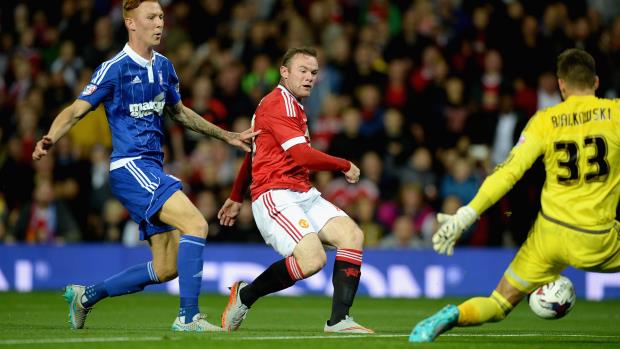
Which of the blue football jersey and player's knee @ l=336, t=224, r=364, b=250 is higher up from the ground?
the blue football jersey

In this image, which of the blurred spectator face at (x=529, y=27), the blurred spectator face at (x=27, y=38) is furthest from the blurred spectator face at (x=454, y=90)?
the blurred spectator face at (x=27, y=38)

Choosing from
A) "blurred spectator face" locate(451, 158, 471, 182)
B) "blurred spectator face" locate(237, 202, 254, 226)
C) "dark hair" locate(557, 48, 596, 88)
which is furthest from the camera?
"blurred spectator face" locate(237, 202, 254, 226)

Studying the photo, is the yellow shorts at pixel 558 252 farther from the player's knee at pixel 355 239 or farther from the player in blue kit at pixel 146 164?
the player in blue kit at pixel 146 164

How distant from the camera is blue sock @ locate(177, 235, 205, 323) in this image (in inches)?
332

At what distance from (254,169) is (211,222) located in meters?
7.11

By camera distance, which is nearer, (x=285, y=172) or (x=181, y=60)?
(x=285, y=172)

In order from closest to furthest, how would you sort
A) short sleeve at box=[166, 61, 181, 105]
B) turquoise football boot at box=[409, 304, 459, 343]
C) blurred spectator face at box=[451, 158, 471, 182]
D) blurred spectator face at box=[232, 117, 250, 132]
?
turquoise football boot at box=[409, 304, 459, 343]
short sleeve at box=[166, 61, 181, 105]
blurred spectator face at box=[451, 158, 471, 182]
blurred spectator face at box=[232, 117, 250, 132]

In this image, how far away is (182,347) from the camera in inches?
282

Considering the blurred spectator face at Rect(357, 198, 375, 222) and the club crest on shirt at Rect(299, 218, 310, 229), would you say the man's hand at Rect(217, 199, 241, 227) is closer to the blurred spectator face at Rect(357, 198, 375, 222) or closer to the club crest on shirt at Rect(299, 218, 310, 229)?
the club crest on shirt at Rect(299, 218, 310, 229)

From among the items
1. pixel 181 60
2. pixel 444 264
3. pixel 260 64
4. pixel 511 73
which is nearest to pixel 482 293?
pixel 444 264

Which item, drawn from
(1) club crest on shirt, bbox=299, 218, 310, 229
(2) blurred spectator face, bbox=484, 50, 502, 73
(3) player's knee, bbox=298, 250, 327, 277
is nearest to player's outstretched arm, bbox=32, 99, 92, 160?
(1) club crest on shirt, bbox=299, 218, 310, 229

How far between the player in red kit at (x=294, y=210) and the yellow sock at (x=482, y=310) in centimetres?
133

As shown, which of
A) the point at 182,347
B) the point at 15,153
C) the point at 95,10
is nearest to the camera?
the point at 182,347

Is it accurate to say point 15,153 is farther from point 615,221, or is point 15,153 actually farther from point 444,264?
point 615,221
